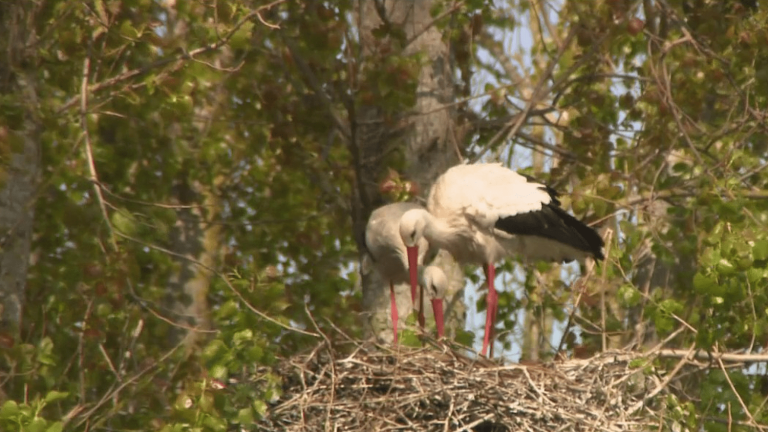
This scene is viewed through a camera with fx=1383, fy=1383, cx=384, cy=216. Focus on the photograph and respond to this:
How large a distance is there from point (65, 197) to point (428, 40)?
2611mm

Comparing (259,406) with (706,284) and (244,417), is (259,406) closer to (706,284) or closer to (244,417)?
(244,417)

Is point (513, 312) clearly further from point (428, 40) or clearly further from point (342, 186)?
point (428, 40)

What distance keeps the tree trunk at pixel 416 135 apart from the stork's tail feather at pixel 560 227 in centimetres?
64

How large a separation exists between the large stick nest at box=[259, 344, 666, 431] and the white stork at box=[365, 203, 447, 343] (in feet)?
4.85

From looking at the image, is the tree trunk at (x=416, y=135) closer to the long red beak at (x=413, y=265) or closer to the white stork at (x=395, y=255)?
the white stork at (x=395, y=255)

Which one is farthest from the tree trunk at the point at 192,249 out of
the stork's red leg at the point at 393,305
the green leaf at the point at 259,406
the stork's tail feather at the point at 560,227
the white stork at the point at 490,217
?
the green leaf at the point at 259,406

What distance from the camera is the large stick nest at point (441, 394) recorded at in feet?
22.0

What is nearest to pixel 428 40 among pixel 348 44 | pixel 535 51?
pixel 348 44

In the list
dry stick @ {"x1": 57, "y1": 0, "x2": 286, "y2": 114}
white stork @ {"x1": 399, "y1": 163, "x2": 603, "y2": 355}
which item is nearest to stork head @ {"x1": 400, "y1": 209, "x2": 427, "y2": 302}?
white stork @ {"x1": 399, "y1": 163, "x2": 603, "y2": 355}

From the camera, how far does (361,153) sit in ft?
27.9

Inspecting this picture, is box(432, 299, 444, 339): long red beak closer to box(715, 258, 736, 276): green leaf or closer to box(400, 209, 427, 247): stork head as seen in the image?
box(400, 209, 427, 247): stork head

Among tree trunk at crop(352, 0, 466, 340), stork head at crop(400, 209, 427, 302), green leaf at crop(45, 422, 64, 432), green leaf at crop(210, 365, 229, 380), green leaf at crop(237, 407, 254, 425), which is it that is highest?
tree trunk at crop(352, 0, 466, 340)

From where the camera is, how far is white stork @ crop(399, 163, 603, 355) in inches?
339

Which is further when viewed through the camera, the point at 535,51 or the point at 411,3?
the point at 535,51
